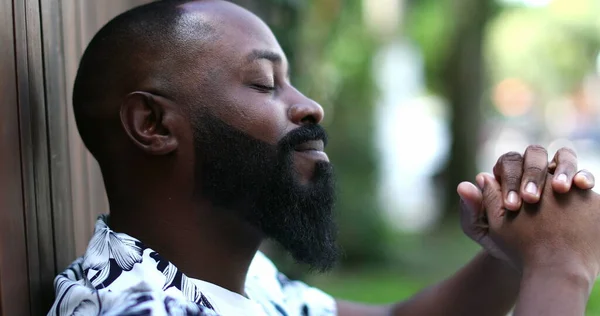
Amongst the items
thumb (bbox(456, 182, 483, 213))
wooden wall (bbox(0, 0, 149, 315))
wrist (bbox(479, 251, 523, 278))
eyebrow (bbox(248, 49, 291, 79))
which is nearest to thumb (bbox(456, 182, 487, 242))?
thumb (bbox(456, 182, 483, 213))

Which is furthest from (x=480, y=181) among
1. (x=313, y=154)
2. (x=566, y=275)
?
(x=313, y=154)

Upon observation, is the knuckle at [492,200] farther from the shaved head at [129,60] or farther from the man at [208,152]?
the shaved head at [129,60]

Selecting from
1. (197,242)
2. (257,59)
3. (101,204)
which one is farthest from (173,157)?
(101,204)

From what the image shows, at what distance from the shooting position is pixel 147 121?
2254 mm

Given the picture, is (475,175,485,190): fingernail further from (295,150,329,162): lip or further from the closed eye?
the closed eye

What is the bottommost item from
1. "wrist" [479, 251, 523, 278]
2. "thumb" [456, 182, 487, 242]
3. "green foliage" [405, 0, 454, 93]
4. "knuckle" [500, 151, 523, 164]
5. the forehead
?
"green foliage" [405, 0, 454, 93]

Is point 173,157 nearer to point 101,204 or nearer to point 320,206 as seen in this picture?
point 320,206

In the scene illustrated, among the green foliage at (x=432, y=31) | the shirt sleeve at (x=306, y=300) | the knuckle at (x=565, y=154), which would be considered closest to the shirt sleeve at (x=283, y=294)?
the shirt sleeve at (x=306, y=300)

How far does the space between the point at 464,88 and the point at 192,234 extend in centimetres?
1238

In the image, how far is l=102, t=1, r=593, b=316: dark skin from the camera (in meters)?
2.24

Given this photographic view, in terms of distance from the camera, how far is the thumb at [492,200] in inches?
82.1

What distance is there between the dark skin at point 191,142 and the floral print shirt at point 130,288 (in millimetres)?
103

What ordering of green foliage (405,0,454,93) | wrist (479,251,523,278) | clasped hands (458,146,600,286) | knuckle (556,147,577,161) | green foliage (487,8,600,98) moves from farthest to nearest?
1. green foliage (487,8,600,98)
2. green foliage (405,0,454,93)
3. wrist (479,251,523,278)
4. knuckle (556,147,577,161)
5. clasped hands (458,146,600,286)

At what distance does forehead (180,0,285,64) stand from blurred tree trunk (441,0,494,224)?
11.6 m
